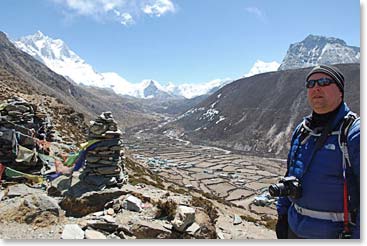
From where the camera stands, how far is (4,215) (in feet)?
19.1

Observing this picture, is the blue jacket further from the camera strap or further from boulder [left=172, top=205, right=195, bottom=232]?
boulder [left=172, top=205, right=195, bottom=232]

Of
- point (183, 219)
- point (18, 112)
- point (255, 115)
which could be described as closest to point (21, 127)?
point (18, 112)

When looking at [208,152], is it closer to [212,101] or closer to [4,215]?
[212,101]

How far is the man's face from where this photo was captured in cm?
256

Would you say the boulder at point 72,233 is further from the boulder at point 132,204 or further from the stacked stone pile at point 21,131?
the stacked stone pile at point 21,131

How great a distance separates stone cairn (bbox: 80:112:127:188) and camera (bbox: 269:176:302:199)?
7.02 m

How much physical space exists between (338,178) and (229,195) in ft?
127

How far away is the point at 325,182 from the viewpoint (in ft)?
8.10

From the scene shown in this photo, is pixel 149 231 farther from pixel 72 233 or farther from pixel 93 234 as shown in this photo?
pixel 72 233

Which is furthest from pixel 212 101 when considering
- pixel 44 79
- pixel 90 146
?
pixel 90 146

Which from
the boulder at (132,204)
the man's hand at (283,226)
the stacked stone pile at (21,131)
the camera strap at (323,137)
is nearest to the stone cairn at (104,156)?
the stacked stone pile at (21,131)

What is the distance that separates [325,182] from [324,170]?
9cm

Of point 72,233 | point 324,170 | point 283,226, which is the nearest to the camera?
point 324,170

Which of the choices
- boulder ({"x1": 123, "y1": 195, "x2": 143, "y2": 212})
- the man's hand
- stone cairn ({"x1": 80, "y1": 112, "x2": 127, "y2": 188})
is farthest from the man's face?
stone cairn ({"x1": 80, "y1": 112, "x2": 127, "y2": 188})
